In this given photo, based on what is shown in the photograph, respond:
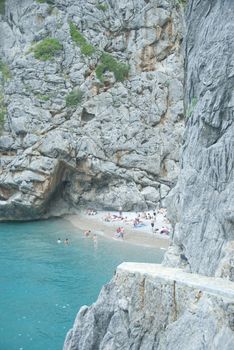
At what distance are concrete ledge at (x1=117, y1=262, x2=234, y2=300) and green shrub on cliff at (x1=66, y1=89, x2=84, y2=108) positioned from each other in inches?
1460

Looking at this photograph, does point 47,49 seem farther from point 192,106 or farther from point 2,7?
point 192,106

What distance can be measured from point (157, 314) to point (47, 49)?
4257cm

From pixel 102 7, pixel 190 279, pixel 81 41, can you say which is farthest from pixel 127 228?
pixel 190 279

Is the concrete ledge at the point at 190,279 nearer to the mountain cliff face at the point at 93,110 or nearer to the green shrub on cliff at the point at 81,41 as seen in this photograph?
the mountain cliff face at the point at 93,110

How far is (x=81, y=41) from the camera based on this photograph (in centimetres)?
4862

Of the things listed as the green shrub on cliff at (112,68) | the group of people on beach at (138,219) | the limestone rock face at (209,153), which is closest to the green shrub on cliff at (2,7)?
the green shrub on cliff at (112,68)

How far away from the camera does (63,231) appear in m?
39.8

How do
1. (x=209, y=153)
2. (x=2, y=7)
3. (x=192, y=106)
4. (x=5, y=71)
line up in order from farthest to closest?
(x=2, y=7) → (x=5, y=71) → (x=192, y=106) → (x=209, y=153)

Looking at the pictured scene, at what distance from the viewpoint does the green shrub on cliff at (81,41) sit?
4834cm

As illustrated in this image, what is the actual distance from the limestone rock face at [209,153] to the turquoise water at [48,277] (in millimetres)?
6981

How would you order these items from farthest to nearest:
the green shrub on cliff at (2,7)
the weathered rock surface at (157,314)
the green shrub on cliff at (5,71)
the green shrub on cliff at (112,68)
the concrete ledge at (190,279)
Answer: the green shrub on cliff at (2,7), the green shrub on cliff at (5,71), the green shrub on cliff at (112,68), the concrete ledge at (190,279), the weathered rock surface at (157,314)

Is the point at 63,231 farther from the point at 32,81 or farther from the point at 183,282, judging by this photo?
the point at 183,282

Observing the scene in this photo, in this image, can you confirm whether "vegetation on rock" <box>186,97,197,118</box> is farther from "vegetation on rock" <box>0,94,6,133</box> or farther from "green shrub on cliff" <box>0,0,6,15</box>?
"green shrub on cliff" <box>0,0,6,15</box>

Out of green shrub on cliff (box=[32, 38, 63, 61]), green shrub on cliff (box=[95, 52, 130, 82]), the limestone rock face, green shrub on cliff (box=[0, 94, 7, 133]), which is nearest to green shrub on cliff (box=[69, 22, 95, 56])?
green shrub on cliff (box=[95, 52, 130, 82])
